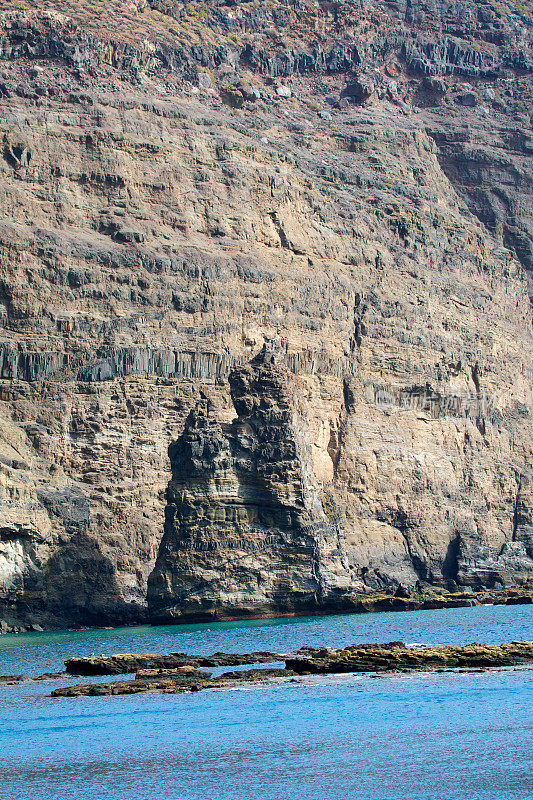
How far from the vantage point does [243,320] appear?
103938mm

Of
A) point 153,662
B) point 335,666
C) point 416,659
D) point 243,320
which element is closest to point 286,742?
point 335,666

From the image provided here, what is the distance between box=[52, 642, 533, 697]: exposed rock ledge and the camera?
49.5 m

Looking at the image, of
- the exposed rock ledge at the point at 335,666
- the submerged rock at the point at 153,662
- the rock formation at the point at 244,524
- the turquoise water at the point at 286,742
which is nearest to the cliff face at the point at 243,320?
the rock formation at the point at 244,524

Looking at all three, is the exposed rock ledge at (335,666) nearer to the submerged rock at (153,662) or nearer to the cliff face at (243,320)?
the submerged rock at (153,662)

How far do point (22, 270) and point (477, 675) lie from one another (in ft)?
188

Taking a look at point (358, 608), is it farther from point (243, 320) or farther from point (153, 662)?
point (153, 662)

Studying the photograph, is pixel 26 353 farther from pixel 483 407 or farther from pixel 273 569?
pixel 483 407

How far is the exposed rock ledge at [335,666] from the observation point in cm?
4947

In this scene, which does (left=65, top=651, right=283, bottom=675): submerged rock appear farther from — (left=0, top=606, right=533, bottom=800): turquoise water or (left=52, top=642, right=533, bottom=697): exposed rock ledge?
(left=0, top=606, right=533, bottom=800): turquoise water

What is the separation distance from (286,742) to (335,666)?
1391 cm

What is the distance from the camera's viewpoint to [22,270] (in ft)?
316

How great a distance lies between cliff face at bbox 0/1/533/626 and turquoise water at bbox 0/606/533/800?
32.4 m

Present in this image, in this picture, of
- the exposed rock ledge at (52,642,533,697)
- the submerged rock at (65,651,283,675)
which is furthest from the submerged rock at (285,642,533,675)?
the submerged rock at (65,651,283,675)

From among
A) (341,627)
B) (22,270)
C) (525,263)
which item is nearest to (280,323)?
(22,270)
